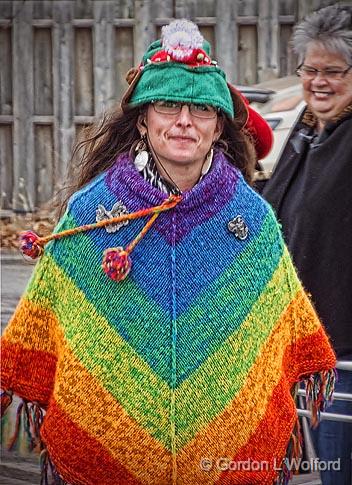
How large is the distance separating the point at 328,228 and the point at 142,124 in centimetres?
112

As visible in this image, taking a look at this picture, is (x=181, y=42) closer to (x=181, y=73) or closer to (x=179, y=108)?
(x=181, y=73)

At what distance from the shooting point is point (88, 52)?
11.5 m

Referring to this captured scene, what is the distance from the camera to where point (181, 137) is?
3.50 metres

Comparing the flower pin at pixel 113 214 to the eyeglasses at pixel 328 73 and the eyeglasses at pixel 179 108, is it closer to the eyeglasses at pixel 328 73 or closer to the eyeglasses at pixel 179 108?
the eyeglasses at pixel 179 108

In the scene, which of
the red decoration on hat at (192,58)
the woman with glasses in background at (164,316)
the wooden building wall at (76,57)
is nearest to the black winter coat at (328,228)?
the woman with glasses in background at (164,316)

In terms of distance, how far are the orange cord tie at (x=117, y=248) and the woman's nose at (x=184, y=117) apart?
0.74ft

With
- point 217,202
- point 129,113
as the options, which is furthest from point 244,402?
point 129,113

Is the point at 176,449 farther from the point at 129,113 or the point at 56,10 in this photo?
the point at 56,10

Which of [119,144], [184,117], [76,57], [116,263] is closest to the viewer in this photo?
[116,263]

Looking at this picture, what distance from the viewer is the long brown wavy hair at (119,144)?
377cm

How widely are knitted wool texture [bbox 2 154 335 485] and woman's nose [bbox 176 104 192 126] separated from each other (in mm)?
186

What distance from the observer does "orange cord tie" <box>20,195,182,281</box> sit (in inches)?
134

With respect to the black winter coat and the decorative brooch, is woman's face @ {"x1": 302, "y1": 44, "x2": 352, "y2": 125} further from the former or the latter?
the decorative brooch

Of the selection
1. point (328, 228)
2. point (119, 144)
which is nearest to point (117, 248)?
point (119, 144)
